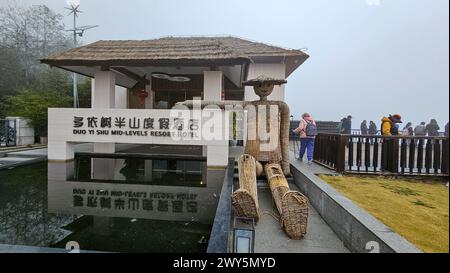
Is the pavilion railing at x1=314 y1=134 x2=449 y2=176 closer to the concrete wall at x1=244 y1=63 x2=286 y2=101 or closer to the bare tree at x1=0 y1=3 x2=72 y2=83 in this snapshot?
the concrete wall at x1=244 y1=63 x2=286 y2=101

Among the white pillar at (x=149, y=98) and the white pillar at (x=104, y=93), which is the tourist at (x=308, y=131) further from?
the white pillar at (x=149, y=98)

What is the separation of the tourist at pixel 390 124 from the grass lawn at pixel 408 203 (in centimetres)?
149

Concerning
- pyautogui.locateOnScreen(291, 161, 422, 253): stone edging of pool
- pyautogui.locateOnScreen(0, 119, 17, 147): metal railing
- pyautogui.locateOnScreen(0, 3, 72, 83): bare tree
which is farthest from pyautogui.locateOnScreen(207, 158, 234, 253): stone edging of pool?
pyautogui.locateOnScreen(0, 3, 72, 83): bare tree

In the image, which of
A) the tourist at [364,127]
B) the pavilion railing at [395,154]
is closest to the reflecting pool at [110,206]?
the pavilion railing at [395,154]

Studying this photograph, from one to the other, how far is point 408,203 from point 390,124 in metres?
3.56

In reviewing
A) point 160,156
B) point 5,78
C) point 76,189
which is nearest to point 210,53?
point 160,156

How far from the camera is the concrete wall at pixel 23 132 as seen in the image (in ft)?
37.5

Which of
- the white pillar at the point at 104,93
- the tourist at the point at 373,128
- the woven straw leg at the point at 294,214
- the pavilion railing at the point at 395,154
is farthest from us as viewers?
the tourist at the point at 373,128

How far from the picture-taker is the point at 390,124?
6.32 m

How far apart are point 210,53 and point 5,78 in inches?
844

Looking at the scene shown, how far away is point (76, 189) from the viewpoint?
198 inches

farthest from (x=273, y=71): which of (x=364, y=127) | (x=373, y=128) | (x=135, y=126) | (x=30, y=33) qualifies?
(x=30, y=33)

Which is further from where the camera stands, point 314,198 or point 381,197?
point 314,198
